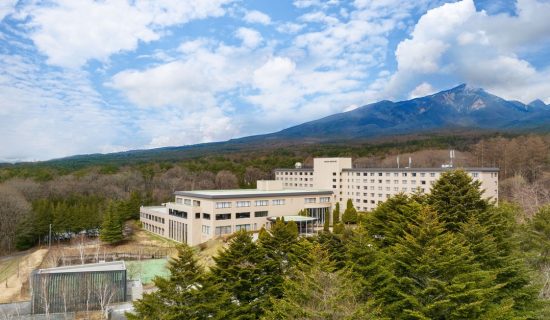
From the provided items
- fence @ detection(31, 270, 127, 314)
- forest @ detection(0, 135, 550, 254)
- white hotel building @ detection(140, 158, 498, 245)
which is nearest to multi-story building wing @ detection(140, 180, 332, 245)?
white hotel building @ detection(140, 158, 498, 245)

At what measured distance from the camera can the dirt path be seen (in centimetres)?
2706

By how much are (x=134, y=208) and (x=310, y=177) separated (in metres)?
27.1

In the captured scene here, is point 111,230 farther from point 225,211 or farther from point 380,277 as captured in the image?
point 380,277

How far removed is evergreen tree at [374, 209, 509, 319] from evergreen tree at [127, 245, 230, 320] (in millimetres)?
6656

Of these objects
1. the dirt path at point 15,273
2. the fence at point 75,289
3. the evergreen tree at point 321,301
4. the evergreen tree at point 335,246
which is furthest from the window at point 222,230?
the evergreen tree at point 321,301

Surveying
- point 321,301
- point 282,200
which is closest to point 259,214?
point 282,200

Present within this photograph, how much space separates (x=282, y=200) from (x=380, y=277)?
94.4 feet

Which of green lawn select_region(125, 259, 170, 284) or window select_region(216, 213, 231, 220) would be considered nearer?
green lawn select_region(125, 259, 170, 284)

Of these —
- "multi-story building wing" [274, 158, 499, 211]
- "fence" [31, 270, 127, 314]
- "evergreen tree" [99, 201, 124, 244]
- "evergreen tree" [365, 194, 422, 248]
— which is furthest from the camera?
"multi-story building wing" [274, 158, 499, 211]

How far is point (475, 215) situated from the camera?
21.3 meters

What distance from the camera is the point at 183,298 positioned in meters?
14.1

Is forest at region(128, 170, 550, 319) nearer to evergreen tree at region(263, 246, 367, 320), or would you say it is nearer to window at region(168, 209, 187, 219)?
evergreen tree at region(263, 246, 367, 320)

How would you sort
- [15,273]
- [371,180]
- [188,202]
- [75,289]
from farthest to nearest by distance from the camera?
[371,180], [188,202], [15,273], [75,289]

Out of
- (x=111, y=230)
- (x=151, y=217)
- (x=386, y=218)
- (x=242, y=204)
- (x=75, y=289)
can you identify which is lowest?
(x=75, y=289)
